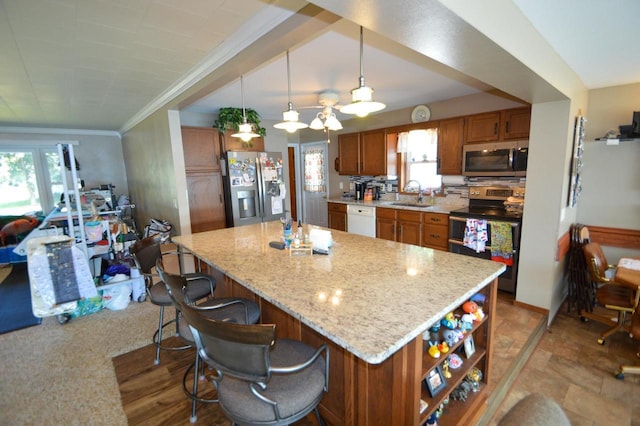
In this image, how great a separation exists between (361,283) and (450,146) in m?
3.17

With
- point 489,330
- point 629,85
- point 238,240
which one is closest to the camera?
point 489,330

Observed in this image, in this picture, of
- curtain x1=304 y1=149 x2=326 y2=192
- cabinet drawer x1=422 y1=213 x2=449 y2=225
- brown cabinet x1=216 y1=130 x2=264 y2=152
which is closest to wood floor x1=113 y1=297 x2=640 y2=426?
cabinet drawer x1=422 y1=213 x2=449 y2=225

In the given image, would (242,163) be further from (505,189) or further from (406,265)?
(505,189)

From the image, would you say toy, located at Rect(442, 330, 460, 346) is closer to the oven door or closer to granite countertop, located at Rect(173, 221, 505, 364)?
granite countertop, located at Rect(173, 221, 505, 364)

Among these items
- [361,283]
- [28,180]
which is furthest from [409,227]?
[28,180]

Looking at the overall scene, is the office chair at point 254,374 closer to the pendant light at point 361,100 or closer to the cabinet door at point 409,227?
the pendant light at point 361,100

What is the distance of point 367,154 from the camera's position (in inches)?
194

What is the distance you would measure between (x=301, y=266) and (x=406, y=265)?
64cm

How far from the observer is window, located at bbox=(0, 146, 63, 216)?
18.2ft

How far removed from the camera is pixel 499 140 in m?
3.48

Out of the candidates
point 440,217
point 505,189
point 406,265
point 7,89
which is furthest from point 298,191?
point 406,265

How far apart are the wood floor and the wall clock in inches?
111

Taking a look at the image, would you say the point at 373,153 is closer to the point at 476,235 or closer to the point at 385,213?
the point at 385,213

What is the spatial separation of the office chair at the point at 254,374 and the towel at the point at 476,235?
2816mm
